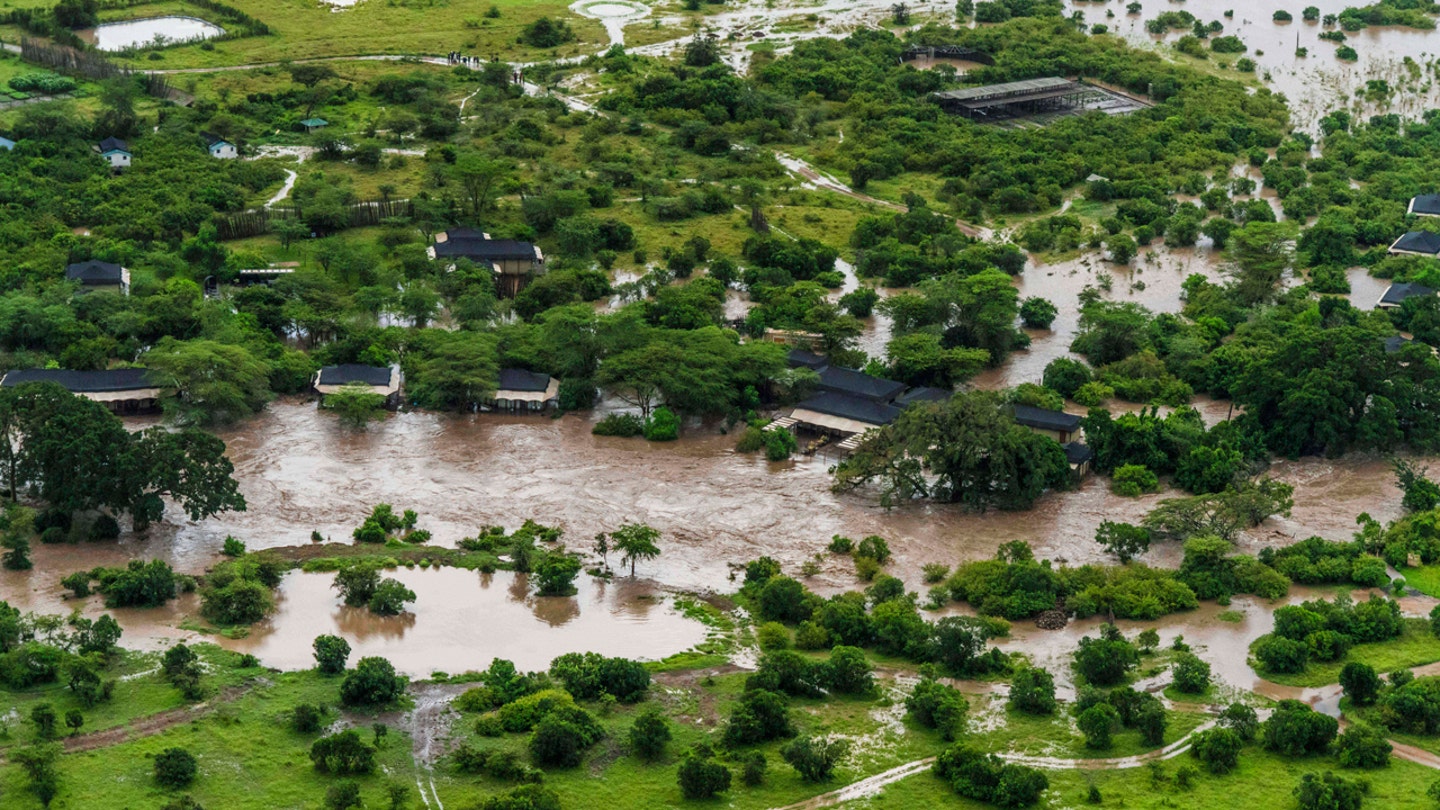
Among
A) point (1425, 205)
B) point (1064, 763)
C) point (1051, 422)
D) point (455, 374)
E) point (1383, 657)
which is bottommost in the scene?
point (1383, 657)

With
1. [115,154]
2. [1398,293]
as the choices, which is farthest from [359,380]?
[1398,293]

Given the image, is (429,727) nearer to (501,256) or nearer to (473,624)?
(473,624)

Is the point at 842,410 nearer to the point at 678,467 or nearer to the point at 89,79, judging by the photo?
the point at 678,467

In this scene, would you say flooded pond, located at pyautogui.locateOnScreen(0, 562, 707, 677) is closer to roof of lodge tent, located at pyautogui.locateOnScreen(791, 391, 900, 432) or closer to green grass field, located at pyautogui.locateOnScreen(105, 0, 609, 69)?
roof of lodge tent, located at pyautogui.locateOnScreen(791, 391, 900, 432)

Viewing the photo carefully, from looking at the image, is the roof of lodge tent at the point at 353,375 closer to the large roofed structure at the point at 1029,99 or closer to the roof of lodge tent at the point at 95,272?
the roof of lodge tent at the point at 95,272

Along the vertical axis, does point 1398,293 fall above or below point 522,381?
below

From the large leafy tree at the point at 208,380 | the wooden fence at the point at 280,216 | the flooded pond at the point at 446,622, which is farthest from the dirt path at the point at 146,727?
the wooden fence at the point at 280,216

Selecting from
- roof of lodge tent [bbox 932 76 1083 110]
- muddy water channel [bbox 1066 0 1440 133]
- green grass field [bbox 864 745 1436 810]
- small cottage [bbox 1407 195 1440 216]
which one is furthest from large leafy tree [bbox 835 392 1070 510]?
muddy water channel [bbox 1066 0 1440 133]
